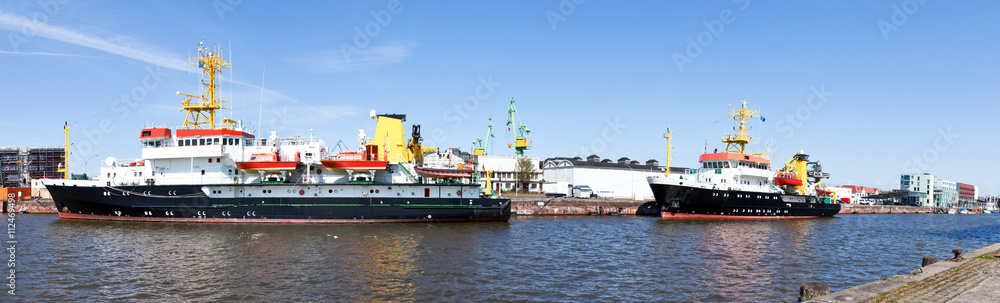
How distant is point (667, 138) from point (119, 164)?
1698 inches

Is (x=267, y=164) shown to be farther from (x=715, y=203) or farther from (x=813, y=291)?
(x=715, y=203)

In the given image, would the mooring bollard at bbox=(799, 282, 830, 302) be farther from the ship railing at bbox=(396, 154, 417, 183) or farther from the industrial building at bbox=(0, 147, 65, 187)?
the industrial building at bbox=(0, 147, 65, 187)

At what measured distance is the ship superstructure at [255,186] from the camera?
Result: 113 feet

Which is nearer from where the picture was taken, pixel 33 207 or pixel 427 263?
pixel 427 263

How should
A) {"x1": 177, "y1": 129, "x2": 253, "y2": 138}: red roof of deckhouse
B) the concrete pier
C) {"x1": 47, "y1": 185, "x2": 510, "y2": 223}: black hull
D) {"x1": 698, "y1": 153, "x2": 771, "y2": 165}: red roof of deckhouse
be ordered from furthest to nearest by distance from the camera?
{"x1": 698, "y1": 153, "x2": 771, "y2": 165}: red roof of deckhouse < {"x1": 177, "y1": 129, "x2": 253, "y2": 138}: red roof of deckhouse < {"x1": 47, "y1": 185, "x2": 510, "y2": 223}: black hull < the concrete pier

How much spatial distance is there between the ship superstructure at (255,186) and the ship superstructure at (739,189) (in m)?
17.9

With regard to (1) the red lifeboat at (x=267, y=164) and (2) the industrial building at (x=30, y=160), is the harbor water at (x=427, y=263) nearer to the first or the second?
(1) the red lifeboat at (x=267, y=164)

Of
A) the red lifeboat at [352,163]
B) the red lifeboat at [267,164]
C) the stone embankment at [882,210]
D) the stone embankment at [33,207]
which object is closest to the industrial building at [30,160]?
the stone embankment at [33,207]

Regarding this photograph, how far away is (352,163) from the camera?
34844 millimetres

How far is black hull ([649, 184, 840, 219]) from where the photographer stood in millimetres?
47062

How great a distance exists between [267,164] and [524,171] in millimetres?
54122

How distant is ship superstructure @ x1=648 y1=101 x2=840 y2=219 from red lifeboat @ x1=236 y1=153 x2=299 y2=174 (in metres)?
28.3

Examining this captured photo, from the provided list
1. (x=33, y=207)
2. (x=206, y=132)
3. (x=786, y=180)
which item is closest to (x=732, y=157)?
(x=786, y=180)

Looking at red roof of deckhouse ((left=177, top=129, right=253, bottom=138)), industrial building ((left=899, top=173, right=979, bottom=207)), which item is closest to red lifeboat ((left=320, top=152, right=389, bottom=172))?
red roof of deckhouse ((left=177, top=129, right=253, bottom=138))
